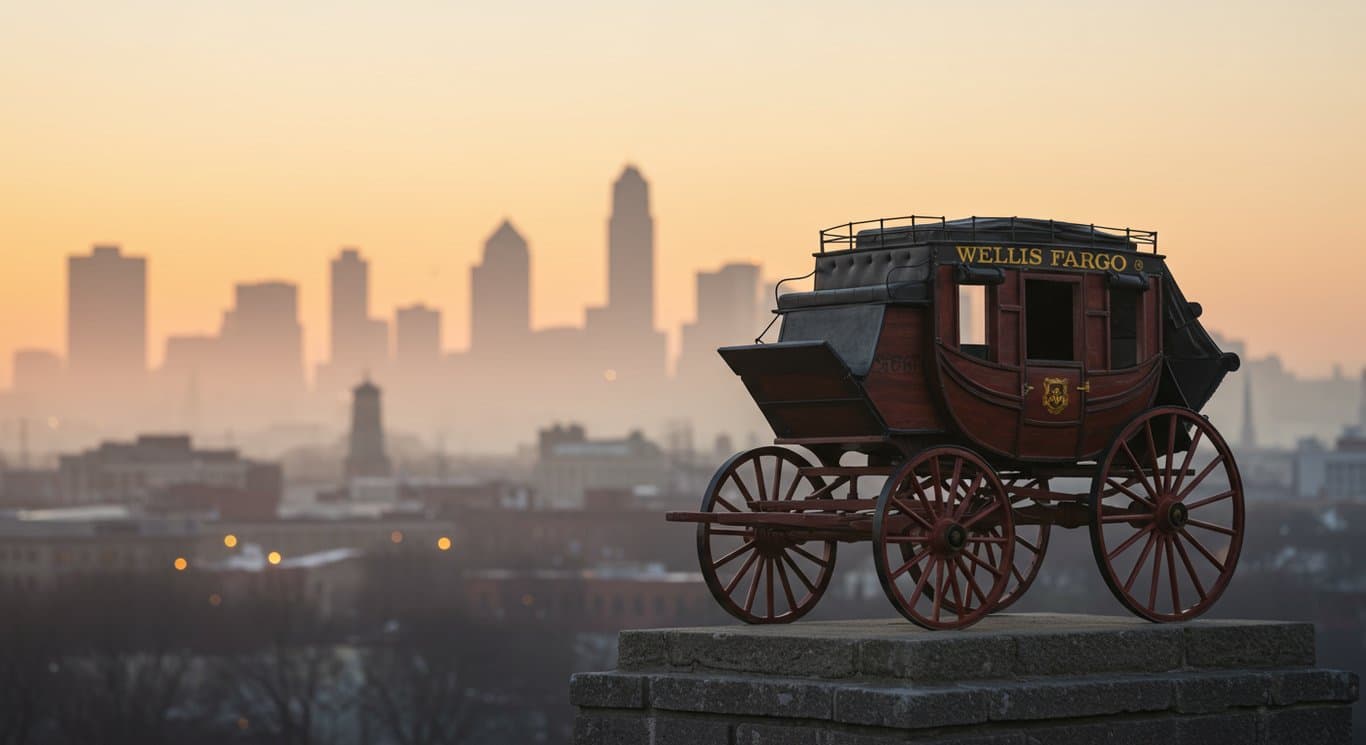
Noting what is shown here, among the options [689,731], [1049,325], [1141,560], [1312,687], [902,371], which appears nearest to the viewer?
[689,731]

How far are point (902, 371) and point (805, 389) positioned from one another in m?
0.69

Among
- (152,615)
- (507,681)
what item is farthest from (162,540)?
(507,681)

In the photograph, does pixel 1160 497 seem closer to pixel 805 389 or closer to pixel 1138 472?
pixel 1138 472

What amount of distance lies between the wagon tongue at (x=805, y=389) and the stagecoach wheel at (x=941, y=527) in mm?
525

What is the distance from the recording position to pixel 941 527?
17.0 m

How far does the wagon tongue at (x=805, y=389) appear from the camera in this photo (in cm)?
1733

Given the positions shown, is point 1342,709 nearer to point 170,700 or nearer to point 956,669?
point 956,669

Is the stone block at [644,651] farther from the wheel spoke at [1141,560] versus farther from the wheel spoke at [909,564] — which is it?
the wheel spoke at [1141,560]

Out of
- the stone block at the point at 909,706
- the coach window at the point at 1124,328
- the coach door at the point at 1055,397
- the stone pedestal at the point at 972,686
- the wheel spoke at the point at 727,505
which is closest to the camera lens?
A: the stone block at the point at 909,706

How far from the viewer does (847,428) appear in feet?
58.0

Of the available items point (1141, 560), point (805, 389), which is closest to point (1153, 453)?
point (1141, 560)

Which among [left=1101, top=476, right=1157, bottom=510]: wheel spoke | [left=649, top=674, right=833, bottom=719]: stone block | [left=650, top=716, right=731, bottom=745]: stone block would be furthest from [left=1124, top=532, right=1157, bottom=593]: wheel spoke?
[left=650, top=716, right=731, bottom=745]: stone block

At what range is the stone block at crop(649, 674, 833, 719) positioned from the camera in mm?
16000

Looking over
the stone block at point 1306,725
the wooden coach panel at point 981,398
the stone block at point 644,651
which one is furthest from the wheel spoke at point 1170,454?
the stone block at point 644,651
